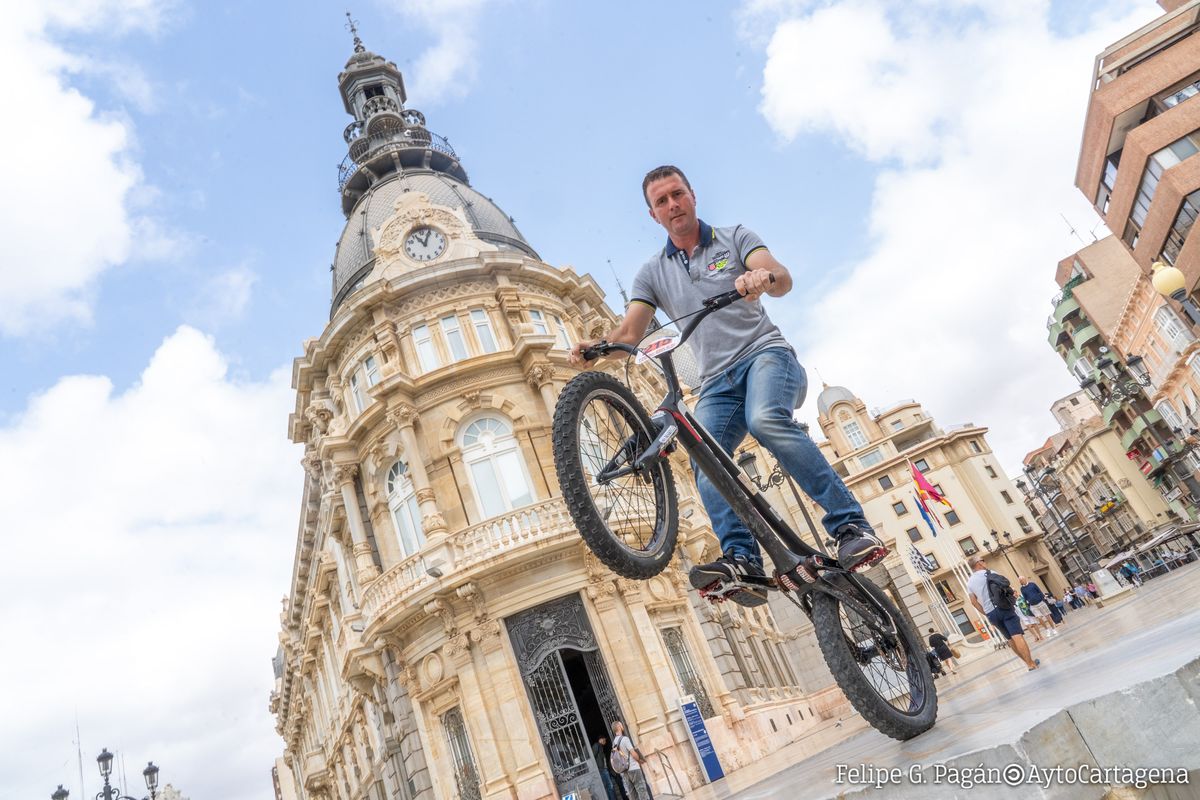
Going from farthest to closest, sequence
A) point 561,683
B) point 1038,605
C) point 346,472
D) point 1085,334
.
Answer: point 1085,334, point 1038,605, point 346,472, point 561,683

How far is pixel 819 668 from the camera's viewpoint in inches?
1442

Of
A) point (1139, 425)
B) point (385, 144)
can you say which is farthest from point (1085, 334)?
point (385, 144)

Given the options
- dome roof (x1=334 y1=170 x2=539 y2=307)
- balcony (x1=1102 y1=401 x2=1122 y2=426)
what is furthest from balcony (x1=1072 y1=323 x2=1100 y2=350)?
dome roof (x1=334 y1=170 x2=539 y2=307)

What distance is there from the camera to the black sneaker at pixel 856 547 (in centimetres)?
393

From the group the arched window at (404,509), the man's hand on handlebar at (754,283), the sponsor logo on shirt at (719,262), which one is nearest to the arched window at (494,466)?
the arched window at (404,509)

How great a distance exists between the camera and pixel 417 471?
63.9 feet

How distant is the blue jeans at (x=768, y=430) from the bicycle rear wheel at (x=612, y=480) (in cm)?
34

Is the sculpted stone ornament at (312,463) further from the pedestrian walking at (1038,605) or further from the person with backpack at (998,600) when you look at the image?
the pedestrian walking at (1038,605)

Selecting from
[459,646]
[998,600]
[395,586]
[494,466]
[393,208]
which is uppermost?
[393,208]

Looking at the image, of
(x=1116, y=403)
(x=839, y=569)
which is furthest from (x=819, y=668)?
(x=1116, y=403)

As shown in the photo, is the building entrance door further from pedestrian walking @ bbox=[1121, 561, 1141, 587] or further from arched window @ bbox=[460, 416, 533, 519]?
pedestrian walking @ bbox=[1121, 561, 1141, 587]

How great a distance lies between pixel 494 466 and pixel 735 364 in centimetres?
1613

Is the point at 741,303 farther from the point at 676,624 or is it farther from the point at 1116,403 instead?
the point at 1116,403

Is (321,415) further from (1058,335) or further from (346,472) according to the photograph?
(1058,335)
